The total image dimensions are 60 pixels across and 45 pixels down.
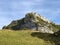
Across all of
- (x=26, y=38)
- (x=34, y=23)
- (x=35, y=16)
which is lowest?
(x=26, y=38)

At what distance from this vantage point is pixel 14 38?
66.4 meters

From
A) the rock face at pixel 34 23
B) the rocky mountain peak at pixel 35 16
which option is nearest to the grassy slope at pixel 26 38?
the rock face at pixel 34 23

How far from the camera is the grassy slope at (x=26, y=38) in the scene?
62.9 m

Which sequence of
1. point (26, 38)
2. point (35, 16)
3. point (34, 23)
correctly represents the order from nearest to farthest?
point (26, 38), point (34, 23), point (35, 16)

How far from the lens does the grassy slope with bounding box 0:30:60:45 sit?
62.9 m

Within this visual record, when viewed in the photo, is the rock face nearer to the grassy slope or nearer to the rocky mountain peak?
the rocky mountain peak

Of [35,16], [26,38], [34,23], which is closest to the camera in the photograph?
[26,38]

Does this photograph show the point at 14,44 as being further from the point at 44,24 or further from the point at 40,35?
the point at 44,24

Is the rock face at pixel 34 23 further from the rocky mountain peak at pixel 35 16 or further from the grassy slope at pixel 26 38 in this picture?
the grassy slope at pixel 26 38

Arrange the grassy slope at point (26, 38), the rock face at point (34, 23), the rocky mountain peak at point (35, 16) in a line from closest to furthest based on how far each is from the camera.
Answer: the grassy slope at point (26, 38) → the rock face at point (34, 23) → the rocky mountain peak at point (35, 16)

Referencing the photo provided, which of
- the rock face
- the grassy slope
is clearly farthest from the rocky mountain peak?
the grassy slope

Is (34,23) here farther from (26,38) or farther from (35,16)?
(26,38)

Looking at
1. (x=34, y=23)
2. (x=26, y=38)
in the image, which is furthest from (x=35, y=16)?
(x=26, y=38)

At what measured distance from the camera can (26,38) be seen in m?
66.6
